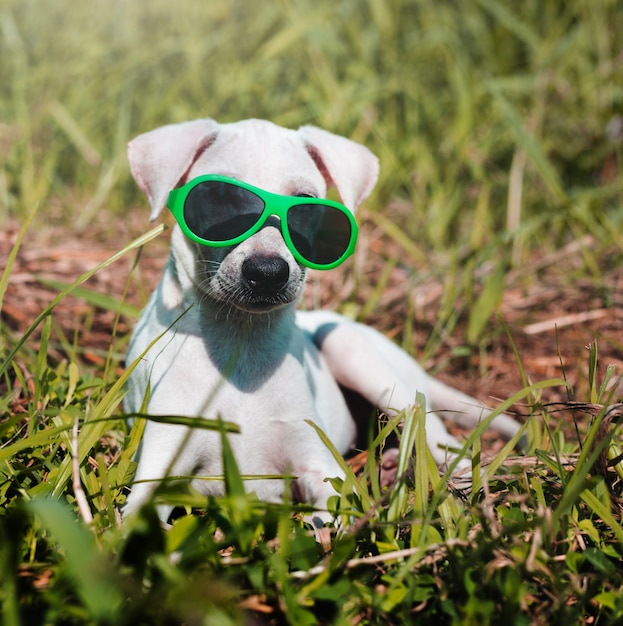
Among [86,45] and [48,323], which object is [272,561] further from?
[86,45]

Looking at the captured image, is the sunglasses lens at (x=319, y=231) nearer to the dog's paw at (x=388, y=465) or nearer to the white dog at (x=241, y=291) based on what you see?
the white dog at (x=241, y=291)

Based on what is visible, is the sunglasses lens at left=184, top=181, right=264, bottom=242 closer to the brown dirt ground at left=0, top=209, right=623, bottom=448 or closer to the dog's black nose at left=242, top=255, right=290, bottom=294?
the dog's black nose at left=242, top=255, right=290, bottom=294

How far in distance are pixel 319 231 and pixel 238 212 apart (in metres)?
0.27

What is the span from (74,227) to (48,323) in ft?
9.73

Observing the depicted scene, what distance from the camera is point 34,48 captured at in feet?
21.2

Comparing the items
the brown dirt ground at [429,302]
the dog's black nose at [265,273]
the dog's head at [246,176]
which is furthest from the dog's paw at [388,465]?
the dog's black nose at [265,273]

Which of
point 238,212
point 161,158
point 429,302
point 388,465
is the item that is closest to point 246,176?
point 238,212

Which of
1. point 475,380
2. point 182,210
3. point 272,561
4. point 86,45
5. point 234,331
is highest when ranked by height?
point 86,45

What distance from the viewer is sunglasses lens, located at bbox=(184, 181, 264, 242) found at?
2.21 metres

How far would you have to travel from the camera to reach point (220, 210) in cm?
222

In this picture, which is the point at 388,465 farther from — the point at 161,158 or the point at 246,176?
the point at 161,158

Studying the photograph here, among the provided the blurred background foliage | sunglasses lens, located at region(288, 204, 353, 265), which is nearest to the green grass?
the blurred background foliage

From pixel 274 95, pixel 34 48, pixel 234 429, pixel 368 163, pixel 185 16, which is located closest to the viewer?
pixel 234 429

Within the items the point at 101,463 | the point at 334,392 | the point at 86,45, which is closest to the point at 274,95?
the point at 86,45
